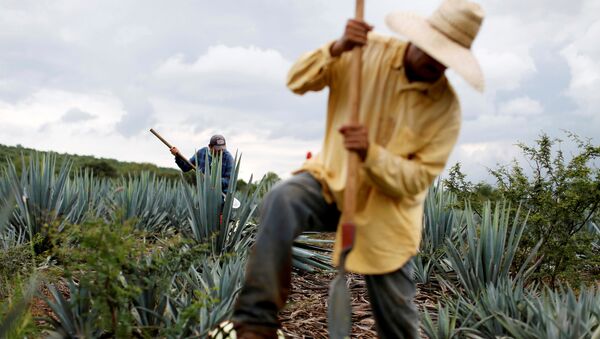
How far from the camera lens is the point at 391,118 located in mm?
2881

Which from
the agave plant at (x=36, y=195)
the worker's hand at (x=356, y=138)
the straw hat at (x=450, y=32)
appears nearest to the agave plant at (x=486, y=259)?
the straw hat at (x=450, y=32)

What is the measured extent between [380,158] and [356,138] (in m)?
0.13

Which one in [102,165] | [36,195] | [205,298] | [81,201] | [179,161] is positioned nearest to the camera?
[205,298]

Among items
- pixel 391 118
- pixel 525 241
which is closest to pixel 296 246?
pixel 525 241

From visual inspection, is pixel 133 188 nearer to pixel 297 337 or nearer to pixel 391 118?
pixel 297 337

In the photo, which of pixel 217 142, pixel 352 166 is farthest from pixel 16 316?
pixel 217 142

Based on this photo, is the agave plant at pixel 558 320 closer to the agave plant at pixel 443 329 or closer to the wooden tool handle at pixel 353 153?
the agave plant at pixel 443 329

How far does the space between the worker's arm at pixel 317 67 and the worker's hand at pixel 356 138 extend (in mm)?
352

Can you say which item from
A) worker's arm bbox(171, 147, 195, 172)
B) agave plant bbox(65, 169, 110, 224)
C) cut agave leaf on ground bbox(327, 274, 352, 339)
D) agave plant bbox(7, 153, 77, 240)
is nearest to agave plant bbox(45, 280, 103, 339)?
cut agave leaf on ground bbox(327, 274, 352, 339)

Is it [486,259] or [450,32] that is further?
[486,259]

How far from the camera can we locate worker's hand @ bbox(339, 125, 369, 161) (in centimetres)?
262

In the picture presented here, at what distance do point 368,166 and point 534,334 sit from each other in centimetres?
200

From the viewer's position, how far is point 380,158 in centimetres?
266

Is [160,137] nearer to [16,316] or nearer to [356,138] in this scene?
[16,316]
